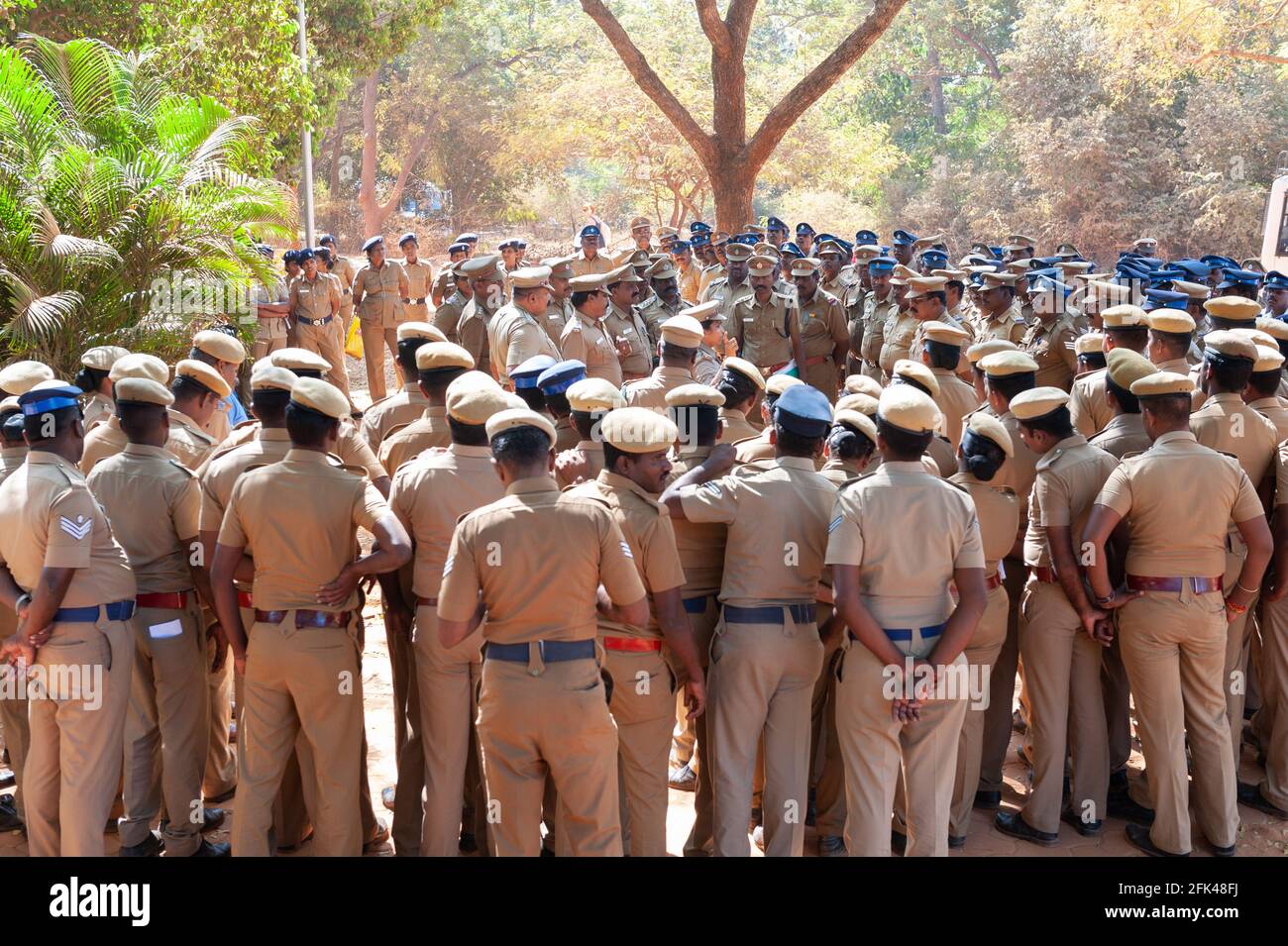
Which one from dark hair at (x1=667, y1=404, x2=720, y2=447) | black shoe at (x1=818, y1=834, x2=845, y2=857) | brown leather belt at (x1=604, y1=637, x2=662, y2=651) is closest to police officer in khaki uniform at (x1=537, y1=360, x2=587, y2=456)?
dark hair at (x1=667, y1=404, x2=720, y2=447)

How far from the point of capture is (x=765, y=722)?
4.57 m

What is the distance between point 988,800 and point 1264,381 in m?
2.39

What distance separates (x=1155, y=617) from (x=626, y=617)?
237 centimetres

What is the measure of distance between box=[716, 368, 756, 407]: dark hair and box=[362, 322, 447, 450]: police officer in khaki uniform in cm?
145

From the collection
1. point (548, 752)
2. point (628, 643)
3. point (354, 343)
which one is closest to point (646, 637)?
point (628, 643)

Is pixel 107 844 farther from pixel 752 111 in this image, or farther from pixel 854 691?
pixel 752 111

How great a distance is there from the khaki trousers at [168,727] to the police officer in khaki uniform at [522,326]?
3421 mm

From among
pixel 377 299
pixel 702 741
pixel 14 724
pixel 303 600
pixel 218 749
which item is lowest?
pixel 218 749

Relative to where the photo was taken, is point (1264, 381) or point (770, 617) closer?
point (770, 617)

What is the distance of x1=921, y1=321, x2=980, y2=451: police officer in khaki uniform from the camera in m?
6.59

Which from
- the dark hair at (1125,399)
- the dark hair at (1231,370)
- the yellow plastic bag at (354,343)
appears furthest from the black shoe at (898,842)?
the yellow plastic bag at (354,343)

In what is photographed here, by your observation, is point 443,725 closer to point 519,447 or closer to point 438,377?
point 519,447
